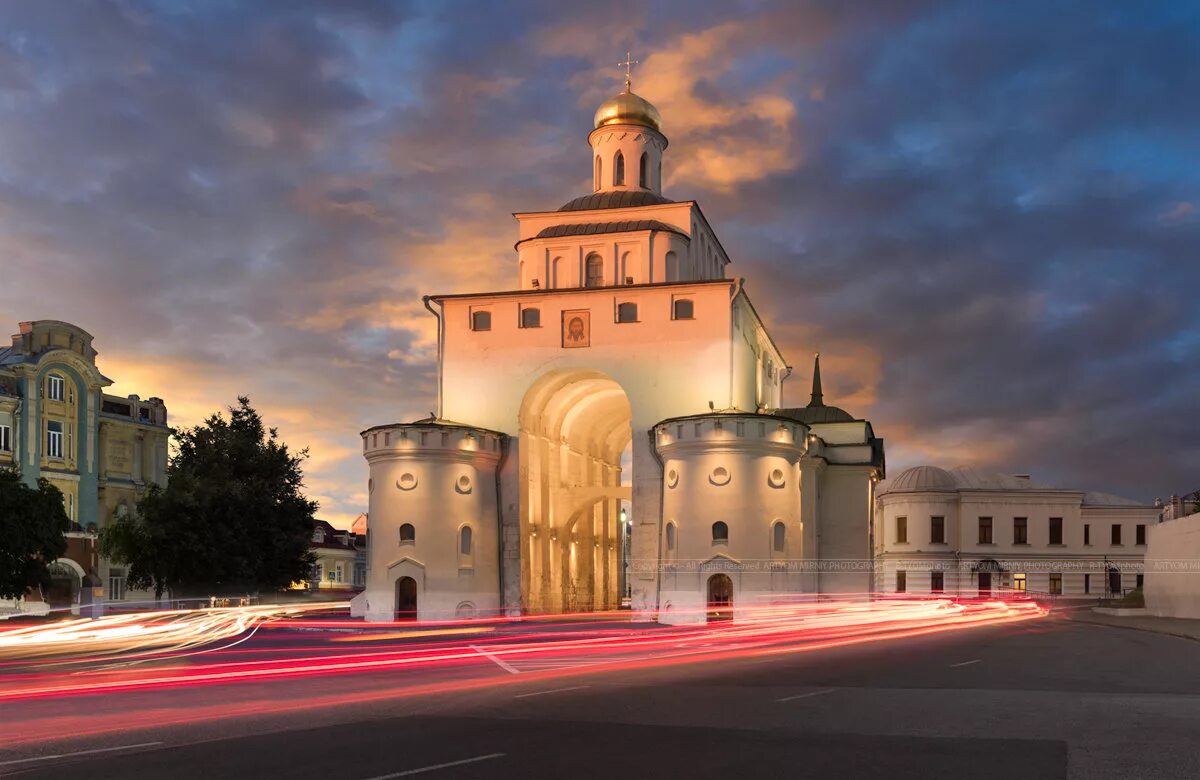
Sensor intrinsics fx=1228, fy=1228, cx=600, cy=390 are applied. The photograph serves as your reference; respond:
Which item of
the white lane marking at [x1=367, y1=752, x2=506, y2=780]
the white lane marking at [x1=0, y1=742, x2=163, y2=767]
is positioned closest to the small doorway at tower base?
the white lane marking at [x1=367, y1=752, x2=506, y2=780]

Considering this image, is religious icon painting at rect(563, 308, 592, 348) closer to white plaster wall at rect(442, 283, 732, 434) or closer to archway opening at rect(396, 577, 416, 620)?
white plaster wall at rect(442, 283, 732, 434)

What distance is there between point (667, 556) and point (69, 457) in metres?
29.5

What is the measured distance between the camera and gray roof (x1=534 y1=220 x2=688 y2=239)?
5188 centimetres

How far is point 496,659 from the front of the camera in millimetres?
22250

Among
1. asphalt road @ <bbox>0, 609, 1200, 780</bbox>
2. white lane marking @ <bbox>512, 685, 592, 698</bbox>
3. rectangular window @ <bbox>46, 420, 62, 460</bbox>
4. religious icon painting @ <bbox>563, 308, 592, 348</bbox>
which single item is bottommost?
white lane marking @ <bbox>512, 685, 592, 698</bbox>

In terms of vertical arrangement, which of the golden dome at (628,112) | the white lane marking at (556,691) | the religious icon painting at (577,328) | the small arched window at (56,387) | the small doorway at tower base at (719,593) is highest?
the golden dome at (628,112)

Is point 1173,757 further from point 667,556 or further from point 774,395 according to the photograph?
point 774,395

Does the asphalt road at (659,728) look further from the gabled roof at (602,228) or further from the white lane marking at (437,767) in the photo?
the gabled roof at (602,228)

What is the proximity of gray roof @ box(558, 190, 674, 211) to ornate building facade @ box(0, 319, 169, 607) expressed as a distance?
23.9 m

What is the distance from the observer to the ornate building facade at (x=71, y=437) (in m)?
53.7

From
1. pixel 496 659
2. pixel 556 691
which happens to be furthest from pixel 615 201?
pixel 556 691

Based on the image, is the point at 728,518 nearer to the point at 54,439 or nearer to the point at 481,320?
the point at 481,320

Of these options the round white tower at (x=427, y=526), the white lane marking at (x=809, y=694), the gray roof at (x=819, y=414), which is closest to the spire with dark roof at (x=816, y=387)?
the gray roof at (x=819, y=414)

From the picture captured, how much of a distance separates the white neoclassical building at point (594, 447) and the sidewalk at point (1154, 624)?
1048cm
